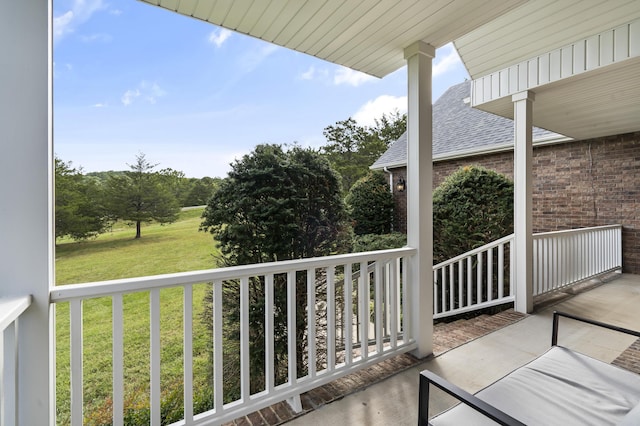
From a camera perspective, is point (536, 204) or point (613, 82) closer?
point (613, 82)

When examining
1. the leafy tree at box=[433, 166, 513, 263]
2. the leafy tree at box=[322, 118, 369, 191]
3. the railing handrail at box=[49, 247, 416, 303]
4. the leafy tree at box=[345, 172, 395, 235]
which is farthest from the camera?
the leafy tree at box=[322, 118, 369, 191]

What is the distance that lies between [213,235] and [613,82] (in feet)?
15.1

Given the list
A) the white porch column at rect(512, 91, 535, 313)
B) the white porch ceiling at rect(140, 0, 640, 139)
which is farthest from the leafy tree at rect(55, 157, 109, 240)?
the white porch column at rect(512, 91, 535, 313)

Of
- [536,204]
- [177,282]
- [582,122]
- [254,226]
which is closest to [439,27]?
[254,226]

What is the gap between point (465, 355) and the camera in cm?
275

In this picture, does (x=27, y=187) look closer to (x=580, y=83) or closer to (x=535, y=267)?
(x=580, y=83)

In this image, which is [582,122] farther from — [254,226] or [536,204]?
[254,226]

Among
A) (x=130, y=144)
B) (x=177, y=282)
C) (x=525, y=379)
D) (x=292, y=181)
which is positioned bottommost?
(x=525, y=379)

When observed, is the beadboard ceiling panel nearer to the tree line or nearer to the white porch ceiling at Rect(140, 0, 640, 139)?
the white porch ceiling at Rect(140, 0, 640, 139)

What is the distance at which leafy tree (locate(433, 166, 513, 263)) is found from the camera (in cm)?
500

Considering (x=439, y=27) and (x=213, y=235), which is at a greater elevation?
(x=439, y=27)

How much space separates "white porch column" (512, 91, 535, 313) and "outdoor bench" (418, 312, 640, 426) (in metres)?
2.32

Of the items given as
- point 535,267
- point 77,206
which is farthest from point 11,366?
point 535,267

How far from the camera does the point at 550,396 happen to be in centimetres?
141
